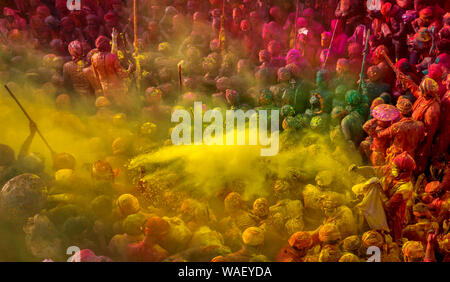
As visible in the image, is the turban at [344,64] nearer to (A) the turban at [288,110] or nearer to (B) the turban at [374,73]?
(B) the turban at [374,73]

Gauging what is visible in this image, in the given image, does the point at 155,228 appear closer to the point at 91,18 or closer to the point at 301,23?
the point at 301,23

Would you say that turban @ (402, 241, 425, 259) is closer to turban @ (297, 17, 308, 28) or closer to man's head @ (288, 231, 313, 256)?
man's head @ (288, 231, 313, 256)

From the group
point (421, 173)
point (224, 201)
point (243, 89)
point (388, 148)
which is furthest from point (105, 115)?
point (421, 173)

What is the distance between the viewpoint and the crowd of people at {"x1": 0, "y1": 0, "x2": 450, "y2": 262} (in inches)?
174

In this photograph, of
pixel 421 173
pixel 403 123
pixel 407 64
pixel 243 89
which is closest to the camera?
pixel 403 123

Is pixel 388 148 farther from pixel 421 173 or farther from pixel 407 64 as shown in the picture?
pixel 407 64

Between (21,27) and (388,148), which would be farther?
(21,27)

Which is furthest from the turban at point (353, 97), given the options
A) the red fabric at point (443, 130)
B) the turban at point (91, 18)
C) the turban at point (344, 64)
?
the turban at point (91, 18)

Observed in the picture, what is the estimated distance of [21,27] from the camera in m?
8.54

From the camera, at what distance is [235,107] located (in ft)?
21.8

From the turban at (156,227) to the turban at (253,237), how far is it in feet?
2.63

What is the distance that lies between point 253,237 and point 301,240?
0.47m

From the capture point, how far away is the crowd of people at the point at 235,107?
441cm

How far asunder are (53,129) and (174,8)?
343 centimetres
